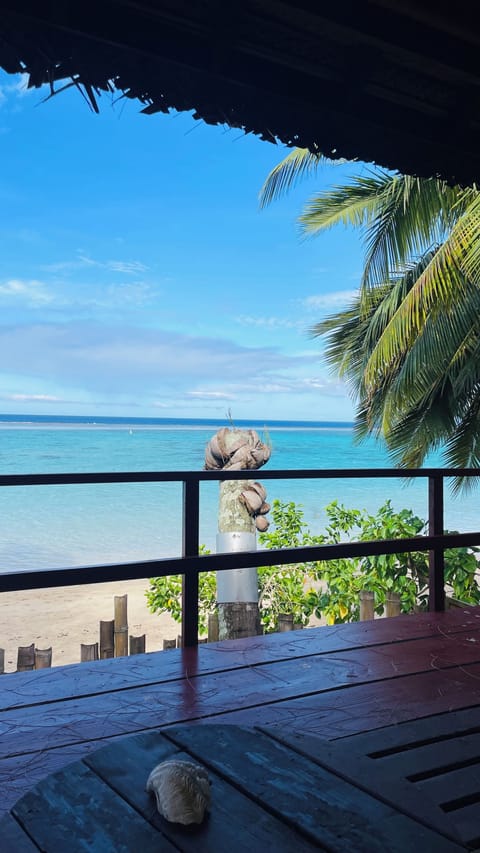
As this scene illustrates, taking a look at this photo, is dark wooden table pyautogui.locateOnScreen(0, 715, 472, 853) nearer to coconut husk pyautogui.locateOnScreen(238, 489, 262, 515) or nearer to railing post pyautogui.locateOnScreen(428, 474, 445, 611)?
railing post pyautogui.locateOnScreen(428, 474, 445, 611)

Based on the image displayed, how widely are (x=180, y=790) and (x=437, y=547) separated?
2304mm

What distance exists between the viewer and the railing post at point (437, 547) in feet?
10.1

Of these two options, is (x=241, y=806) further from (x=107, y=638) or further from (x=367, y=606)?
(x=367, y=606)

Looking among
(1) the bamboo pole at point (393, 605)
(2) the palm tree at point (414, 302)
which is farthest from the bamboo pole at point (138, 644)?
(2) the palm tree at point (414, 302)

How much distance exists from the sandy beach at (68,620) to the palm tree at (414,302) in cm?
341

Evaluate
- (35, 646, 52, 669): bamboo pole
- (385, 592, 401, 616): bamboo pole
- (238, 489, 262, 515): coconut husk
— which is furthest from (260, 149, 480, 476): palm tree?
(35, 646, 52, 669): bamboo pole

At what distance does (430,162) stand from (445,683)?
1601 mm

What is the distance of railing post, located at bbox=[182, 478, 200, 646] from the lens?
8.29ft

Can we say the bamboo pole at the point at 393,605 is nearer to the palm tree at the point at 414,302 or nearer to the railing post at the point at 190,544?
the railing post at the point at 190,544

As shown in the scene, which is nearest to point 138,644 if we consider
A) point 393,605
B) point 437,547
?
point 393,605

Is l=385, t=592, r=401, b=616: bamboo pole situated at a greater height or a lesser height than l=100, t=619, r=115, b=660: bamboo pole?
greater

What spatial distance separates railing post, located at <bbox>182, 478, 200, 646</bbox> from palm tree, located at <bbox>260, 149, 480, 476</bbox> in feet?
10.8

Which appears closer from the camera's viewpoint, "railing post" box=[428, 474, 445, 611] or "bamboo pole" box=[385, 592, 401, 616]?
"railing post" box=[428, 474, 445, 611]

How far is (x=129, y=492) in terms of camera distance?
58.5 feet
